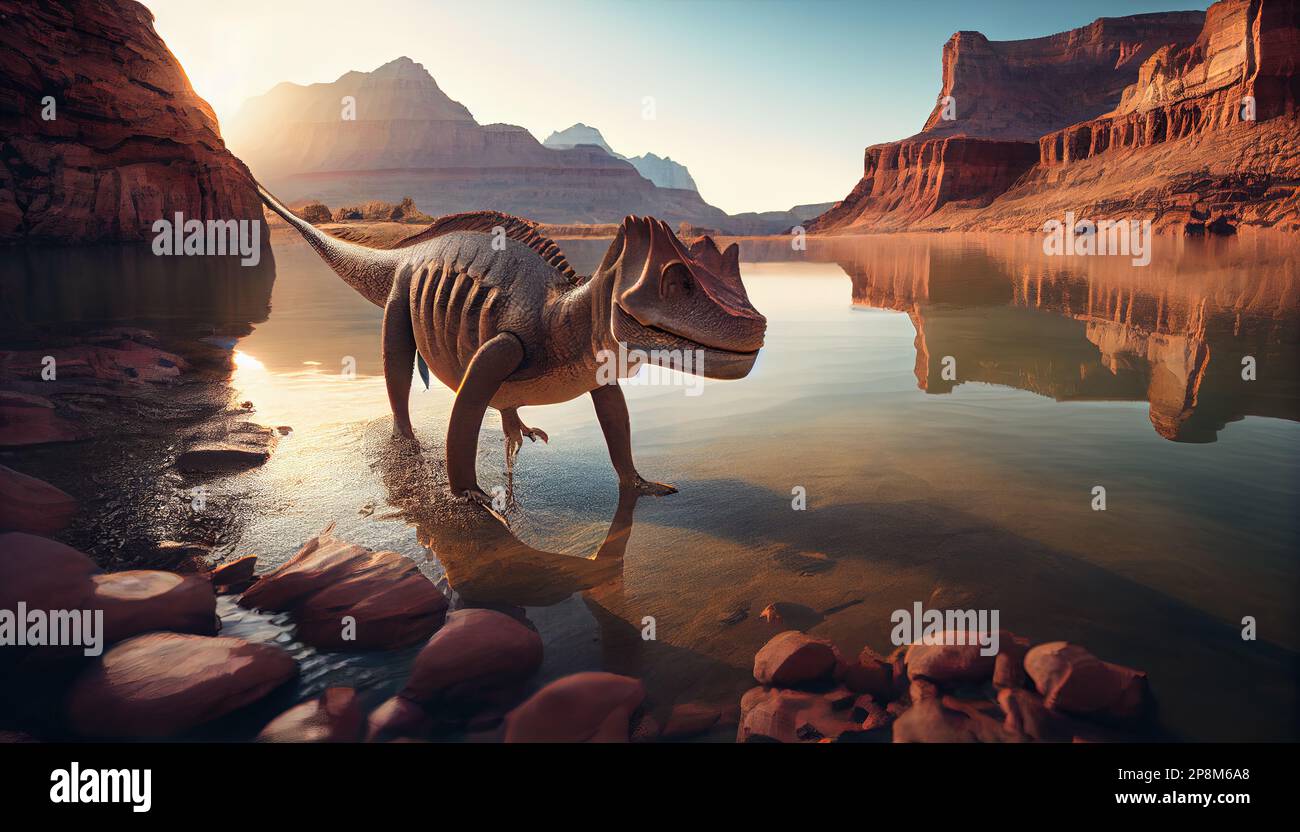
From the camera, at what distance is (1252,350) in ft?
31.3

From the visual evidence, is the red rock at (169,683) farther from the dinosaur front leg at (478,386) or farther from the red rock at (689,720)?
the dinosaur front leg at (478,386)

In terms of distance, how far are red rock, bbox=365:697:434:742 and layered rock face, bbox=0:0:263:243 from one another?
34861 millimetres

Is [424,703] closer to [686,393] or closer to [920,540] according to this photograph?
[920,540]

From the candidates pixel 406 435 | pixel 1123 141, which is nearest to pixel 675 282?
pixel 406 435

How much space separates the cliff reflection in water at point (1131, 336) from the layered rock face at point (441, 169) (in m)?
138

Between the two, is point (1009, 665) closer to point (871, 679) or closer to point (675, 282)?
point (871, 679)

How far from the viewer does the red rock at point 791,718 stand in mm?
2547

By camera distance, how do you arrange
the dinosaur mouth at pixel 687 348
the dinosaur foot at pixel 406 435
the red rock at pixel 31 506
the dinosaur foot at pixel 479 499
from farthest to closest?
the dinosaur foot at pixel 406 435
the dinosaur foot at pixel 479 499
the red rock at pixel 31 506
the dinosaur mouth at pixel 687 348

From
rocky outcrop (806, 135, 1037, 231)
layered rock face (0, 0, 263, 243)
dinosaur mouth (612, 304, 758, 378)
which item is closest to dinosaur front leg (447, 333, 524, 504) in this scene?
dinosaur mouth (612, 304, 758, 378)

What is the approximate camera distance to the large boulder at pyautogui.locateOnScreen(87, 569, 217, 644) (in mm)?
3061

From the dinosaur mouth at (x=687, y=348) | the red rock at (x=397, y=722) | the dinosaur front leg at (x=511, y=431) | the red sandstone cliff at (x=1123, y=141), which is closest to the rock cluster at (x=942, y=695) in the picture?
the red rock at (x=397, y=722)

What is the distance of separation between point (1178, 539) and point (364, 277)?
22.9ft

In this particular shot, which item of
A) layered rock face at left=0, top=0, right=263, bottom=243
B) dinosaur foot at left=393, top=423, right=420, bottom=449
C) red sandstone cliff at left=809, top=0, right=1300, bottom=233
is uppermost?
red sandstone cliff at left=809, top=0, right=1300, bottom=233

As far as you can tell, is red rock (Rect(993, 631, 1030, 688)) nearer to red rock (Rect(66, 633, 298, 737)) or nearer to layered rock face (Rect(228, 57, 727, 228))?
red rock (Rect(66, 633, 298, 737))
